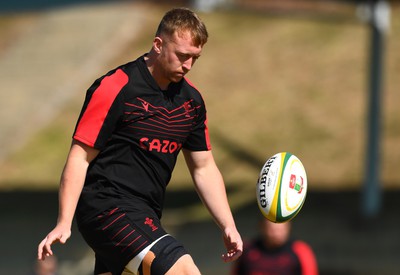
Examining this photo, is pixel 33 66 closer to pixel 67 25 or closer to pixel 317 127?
pixel 67 25

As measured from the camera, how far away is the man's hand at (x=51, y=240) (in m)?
5.14

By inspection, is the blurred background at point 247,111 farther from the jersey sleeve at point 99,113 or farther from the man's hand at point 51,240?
the man's hand at point 51,240

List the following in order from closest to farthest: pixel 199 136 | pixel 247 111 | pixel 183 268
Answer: pixel 183 268
pixel 199 136
pixel 247 111

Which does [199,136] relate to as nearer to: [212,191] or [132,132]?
[212,191]

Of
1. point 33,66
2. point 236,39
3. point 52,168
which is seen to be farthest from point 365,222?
point 33,66

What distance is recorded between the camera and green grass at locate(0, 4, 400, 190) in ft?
69.6

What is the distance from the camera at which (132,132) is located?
5.65 meters

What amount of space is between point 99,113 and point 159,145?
0.46 m

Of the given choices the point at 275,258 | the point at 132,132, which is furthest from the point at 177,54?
the point at 275,258

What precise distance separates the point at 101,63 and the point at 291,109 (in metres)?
6.01

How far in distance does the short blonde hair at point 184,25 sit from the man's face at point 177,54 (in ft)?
0.09

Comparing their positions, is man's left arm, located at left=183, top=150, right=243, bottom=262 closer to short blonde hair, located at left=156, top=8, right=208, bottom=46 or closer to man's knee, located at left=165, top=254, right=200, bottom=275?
man's knee, located at left=165, top=254, right=200, bottom=275

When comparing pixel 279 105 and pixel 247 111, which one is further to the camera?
pixel 247 111

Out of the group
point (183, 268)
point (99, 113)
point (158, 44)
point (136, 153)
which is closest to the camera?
point (183, 268)
